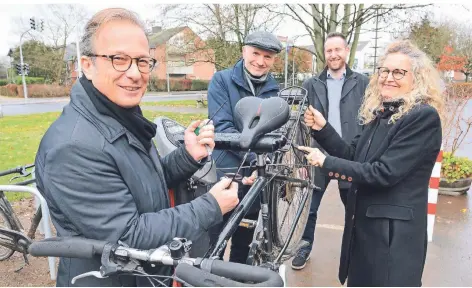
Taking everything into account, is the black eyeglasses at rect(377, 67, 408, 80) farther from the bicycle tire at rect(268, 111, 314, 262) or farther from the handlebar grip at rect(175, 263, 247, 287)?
the handlebar grip at rect(175, 263, 247, 287)

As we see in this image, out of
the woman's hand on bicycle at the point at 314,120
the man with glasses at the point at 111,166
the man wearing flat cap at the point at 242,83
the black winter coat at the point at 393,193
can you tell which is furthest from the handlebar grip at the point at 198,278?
the woman's hand on bicycle at the point at 314,120

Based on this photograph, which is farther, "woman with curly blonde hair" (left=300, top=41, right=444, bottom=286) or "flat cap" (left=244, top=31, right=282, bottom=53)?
"flat cap" (left=244, top=31, right=282, bottom=53)

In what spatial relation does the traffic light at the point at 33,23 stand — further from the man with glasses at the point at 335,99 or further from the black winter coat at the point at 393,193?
the black winter coat at the point at 393,193

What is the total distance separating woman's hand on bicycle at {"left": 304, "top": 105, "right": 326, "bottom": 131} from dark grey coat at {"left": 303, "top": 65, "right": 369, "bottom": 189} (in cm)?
98

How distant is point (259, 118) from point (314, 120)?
0.99 meters

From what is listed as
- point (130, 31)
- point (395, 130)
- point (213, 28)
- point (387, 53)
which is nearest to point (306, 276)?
point (395, 130)

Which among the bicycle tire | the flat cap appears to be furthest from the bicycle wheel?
the flat cap

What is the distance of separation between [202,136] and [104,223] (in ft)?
2.01

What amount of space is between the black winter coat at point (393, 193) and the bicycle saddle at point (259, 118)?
627 mm

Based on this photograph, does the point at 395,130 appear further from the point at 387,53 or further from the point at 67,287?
the point at 67,287

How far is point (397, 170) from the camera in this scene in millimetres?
2016

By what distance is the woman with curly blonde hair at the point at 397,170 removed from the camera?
202 centimetres

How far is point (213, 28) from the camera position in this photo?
17094 mm

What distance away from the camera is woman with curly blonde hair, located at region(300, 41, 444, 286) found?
2020mm
